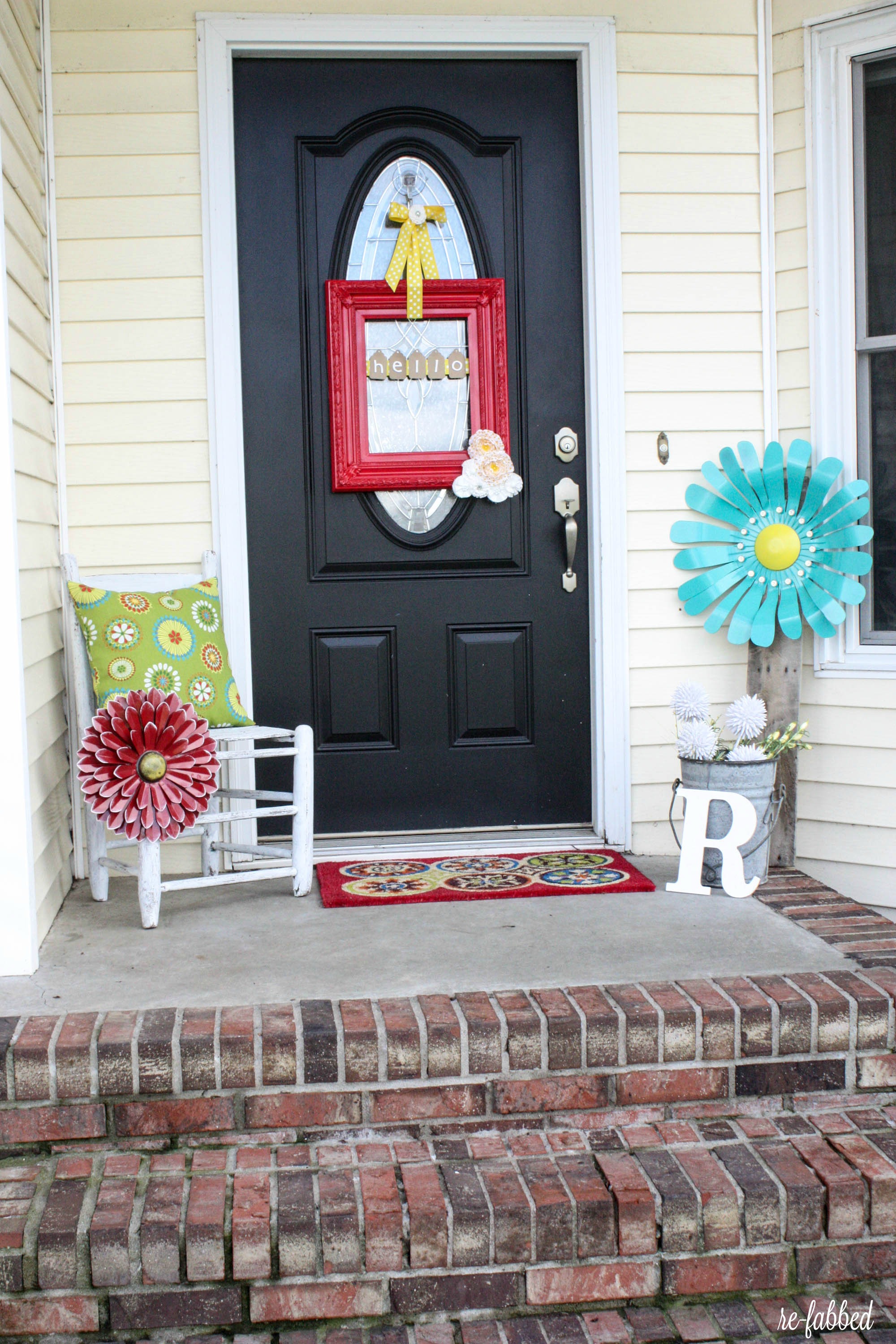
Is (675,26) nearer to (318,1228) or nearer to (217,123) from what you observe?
(217,123)

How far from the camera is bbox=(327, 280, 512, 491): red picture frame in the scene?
123 inches

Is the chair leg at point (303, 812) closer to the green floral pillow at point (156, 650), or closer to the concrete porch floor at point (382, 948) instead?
the concrete porch floor at point (382, 948)

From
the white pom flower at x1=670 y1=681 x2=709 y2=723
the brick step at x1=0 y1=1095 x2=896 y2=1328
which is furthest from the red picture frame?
the brick step at x1=0 y1=1095 x2=896 y2=1328

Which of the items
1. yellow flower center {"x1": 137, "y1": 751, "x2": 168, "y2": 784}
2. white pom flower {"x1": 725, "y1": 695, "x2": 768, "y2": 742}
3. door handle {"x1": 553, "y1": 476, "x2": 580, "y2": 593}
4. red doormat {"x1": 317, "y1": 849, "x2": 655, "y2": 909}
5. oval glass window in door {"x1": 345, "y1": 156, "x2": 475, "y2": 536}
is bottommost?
red doormat {"x1": 317, "y1": 849, "x2": 655, "y2": 909}

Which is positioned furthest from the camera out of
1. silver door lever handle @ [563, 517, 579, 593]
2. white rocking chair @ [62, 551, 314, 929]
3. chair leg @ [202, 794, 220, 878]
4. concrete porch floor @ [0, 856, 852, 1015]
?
silver door lever handle @ [563, 517, 579, 593]

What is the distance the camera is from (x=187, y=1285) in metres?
1.69

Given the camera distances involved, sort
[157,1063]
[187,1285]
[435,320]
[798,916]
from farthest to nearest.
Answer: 1. [435,320]
2. [798,916]
3. [157,1063]
4. [187,1285]

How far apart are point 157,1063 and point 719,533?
195cm

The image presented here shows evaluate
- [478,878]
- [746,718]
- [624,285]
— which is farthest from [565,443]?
[478,878]

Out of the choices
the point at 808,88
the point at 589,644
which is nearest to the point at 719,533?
the point at 589,644

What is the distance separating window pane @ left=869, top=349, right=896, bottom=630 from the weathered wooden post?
24 centimetres

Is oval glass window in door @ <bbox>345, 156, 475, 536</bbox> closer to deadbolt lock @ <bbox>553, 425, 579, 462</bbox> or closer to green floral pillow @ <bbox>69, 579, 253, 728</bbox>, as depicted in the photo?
deadbolt lock @ <bbox>553, 425, 579, 462</bbox>

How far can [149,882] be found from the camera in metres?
2.52

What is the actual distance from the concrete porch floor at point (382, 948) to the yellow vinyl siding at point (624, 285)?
720 millimetres
